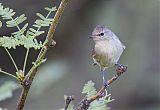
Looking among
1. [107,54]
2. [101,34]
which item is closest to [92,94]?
[107,54]

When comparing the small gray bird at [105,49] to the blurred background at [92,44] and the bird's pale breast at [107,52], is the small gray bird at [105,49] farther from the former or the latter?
the blurred background at [92,44]

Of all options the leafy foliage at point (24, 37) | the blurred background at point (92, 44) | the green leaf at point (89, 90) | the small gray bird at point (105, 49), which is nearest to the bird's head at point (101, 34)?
the small gray bird at point (105, 49)

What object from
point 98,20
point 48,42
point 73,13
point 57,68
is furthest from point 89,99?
point 73,13

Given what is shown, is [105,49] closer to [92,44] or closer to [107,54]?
[107,54]

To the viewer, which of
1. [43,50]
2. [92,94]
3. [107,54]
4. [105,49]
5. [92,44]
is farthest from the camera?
[92,44]

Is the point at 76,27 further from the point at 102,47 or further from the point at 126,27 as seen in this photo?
the point at 102,47

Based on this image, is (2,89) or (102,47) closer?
(102,47)
